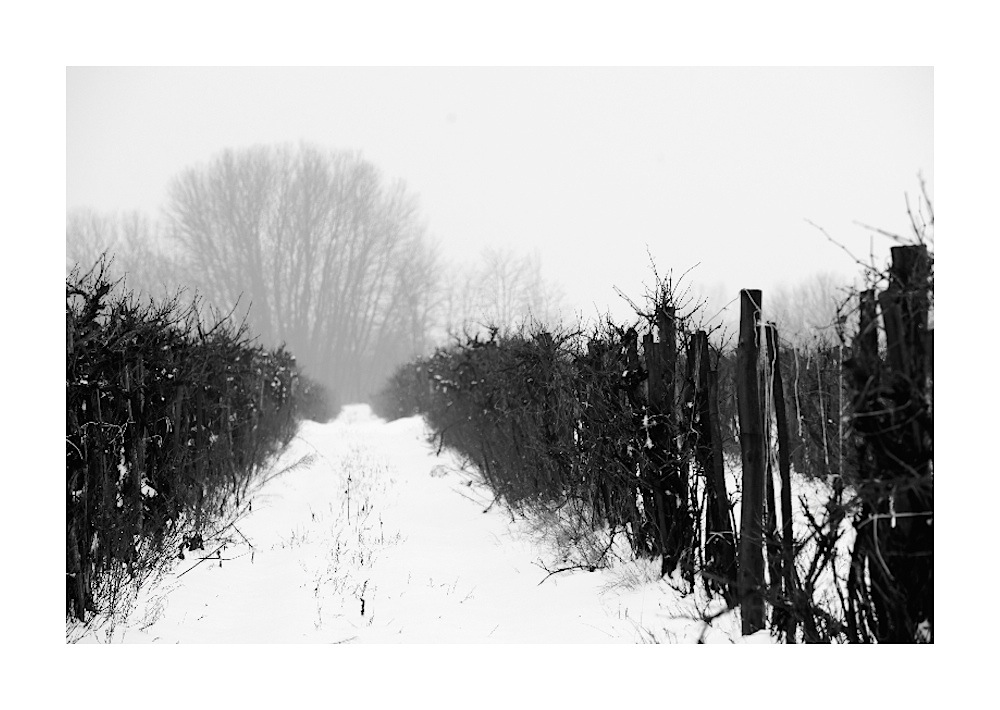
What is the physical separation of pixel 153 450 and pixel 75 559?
1664 mm

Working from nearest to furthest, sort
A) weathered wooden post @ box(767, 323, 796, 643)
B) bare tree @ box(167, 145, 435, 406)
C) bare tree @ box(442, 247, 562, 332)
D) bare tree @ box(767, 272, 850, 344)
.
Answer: weathered wooden post @ box(767, 323, 796, 643) < bare tree @ box(767, 272, 850, 344) < bare tree @ box(442, 247, 562, 332) < bare tree @ box(167, 145, 435, 406)

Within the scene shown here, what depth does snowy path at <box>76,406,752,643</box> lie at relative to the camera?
4.00 m

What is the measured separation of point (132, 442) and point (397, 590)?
2083mm

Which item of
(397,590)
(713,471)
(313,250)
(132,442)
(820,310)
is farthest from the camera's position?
(313,250)

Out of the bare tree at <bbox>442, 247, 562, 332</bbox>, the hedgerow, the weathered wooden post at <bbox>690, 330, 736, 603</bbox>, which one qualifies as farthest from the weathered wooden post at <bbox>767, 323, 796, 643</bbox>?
the bare tree at <bbox>442, 247, 562, 332</bbox>

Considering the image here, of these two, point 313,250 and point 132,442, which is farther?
point 313,250

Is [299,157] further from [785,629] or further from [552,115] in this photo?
[785,629]

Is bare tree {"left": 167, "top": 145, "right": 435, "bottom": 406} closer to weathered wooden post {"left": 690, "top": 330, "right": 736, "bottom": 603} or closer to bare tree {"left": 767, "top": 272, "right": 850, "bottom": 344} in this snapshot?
bare tree {"left": 767, "top": 272, "right": 850, "bottom": 344}

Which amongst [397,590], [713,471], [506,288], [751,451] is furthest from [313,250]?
[751,451]

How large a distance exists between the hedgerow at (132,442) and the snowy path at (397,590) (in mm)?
296

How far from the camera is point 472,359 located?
35.2ft

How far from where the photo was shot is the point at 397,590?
4914 millimetres

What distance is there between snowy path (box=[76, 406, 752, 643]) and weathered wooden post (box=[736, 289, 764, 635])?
38cm

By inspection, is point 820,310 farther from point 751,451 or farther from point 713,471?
point 751,451
